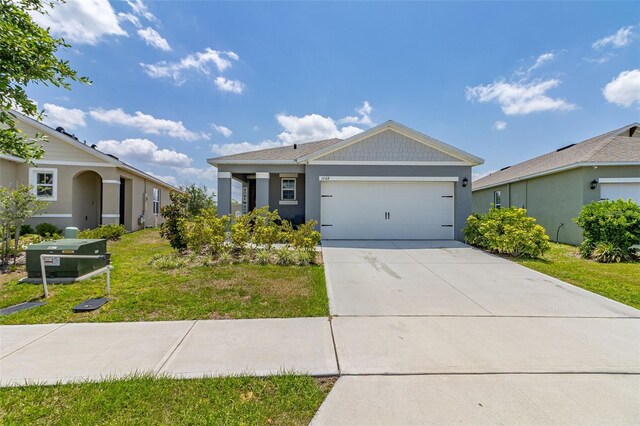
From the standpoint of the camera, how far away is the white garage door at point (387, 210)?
11.3 m

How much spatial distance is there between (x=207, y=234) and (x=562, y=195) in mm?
14594

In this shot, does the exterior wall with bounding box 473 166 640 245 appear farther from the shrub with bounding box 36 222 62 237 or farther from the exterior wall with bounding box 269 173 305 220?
the shrub with bounding box 36 222 62 237

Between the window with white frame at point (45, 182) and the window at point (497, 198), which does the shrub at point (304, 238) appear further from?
the window at point (497, 198)

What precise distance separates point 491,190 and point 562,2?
1162cm

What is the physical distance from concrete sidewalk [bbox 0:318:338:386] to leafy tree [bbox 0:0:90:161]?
119 inches

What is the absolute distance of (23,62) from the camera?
3.98 metres

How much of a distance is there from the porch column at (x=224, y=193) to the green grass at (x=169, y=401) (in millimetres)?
9227

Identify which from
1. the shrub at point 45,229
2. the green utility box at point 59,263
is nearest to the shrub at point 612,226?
the green utility box at point 59,263

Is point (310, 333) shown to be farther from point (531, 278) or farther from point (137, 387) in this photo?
point (531, 278)

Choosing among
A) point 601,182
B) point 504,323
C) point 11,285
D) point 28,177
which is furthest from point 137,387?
point 601,182

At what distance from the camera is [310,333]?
3.61m

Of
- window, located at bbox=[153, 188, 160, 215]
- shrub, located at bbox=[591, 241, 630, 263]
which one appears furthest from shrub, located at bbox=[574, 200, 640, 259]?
window, located at bbox=[153, 188, 160, 215]

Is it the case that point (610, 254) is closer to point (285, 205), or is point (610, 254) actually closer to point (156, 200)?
point (285, 205)

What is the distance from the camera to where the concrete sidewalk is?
9.10ft
